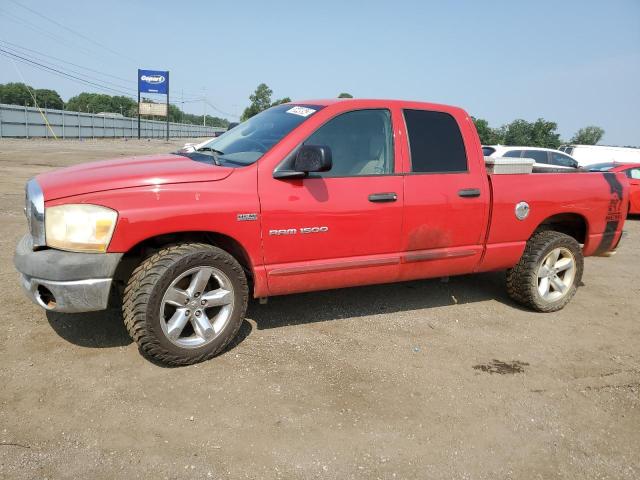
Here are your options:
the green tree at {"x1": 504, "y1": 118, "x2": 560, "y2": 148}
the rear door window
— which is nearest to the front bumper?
the rear door window

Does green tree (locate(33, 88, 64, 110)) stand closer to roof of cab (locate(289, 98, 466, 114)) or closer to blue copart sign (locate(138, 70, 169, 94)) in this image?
blue copart sign (locate(138, 70, 169, 94))

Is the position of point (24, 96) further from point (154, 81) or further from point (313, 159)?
point (313, 159)

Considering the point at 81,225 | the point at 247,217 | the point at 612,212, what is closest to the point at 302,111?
the point at 247,217

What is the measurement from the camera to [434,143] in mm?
4117

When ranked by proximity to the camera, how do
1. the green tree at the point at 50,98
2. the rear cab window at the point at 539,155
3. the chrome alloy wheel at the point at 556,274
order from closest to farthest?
the chrome alloy wheel at the point at 556,274
the rear cab window at the point at 539,155
the green tree at the point at 50,98

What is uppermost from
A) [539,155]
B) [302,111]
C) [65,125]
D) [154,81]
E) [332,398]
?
[154,81]

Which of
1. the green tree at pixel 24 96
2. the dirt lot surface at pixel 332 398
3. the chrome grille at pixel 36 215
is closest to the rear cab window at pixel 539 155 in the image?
the dirt lot surface at pixel 332 398

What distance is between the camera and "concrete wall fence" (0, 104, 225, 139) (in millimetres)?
33406

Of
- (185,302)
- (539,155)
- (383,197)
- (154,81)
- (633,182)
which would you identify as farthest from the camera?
(154,81)

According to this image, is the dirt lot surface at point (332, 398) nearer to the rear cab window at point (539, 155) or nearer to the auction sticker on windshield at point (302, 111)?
the auction sticker on windshield at point (302, 111)

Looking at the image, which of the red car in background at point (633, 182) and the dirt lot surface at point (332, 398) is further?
the red car in background at point (633, 182)

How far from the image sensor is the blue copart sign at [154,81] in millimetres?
51844

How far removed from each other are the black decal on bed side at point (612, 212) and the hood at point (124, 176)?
3863 mm

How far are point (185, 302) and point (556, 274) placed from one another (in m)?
3.59
